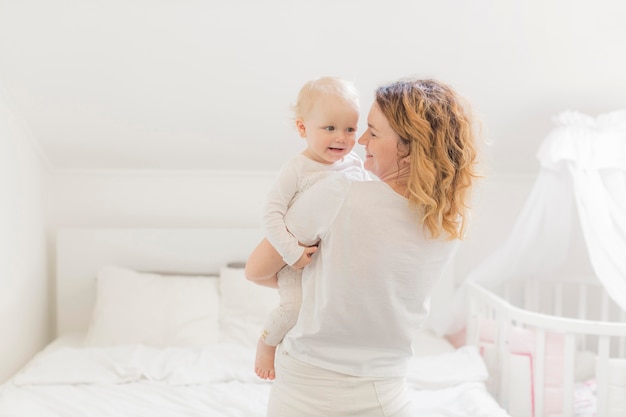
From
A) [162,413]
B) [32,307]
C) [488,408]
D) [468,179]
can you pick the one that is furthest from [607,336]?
[32,307]

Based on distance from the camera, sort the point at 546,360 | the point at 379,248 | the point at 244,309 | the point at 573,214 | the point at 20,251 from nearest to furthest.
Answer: the point at 379,248 < the point at 546,360 < the point at 20,251 < the point at 244,309 < the point at 573,214

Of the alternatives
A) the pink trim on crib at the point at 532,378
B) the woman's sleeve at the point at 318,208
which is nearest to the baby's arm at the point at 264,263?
the woman's sleeve at the point at 318,208

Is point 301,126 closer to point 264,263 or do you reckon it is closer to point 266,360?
point 264,263

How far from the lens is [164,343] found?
9.82ft

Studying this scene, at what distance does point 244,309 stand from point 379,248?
1.90 metres

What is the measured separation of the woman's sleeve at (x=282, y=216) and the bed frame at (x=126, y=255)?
1.93 m

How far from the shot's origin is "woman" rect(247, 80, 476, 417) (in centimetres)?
127

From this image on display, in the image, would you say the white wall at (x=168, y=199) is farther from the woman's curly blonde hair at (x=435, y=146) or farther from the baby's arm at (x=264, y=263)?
the woman's curly blonde hair at (x=435, y=146)

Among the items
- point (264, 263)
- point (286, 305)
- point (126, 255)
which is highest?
point (264, 263)

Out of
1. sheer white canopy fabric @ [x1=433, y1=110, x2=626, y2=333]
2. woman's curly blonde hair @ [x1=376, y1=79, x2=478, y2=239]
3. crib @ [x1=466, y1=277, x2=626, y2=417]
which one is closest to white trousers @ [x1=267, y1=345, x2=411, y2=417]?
woman's curly blonde hair @ [x1=376, y1=79, x2=478, y2=239]

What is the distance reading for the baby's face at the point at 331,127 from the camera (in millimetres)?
1468

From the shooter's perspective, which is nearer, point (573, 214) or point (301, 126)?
point (301, 126)

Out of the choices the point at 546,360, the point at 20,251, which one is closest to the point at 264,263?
the point at 546,360

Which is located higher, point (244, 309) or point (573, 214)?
point (573, 214)
